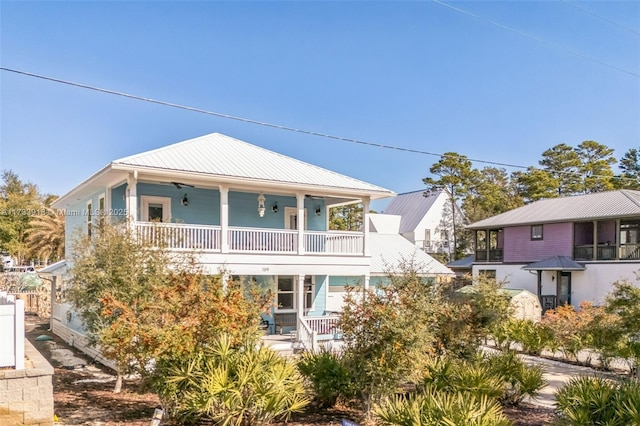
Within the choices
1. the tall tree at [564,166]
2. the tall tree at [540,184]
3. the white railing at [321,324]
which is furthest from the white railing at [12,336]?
the tall tree at [564,166]

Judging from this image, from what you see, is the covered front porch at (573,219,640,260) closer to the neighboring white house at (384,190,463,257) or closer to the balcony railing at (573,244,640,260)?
the balcony railing at (573,244,640,260)

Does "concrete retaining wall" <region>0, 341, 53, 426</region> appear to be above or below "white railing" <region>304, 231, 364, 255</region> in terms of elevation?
below

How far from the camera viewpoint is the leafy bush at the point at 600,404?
6.94 meters

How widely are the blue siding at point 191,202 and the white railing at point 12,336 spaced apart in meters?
8.72

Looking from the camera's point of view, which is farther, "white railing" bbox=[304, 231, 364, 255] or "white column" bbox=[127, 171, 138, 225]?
"white railing" bbox=[304, 231, 364, 255]

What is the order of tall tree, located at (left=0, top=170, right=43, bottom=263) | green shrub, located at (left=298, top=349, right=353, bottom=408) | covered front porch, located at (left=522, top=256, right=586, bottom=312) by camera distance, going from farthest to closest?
tall tree, located at (left=0, top=170, right=43, bottom=263) < covered front porch, located at (left=522, top=256, right=586, bottom=312) < green shrub, located at (left=298, top=349, right=353, bottom=408)

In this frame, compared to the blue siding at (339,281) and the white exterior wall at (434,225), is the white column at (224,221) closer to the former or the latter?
the blue siding at (339,281)

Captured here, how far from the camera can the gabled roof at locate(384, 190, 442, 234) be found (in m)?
48.3

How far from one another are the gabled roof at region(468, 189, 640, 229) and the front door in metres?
3.55

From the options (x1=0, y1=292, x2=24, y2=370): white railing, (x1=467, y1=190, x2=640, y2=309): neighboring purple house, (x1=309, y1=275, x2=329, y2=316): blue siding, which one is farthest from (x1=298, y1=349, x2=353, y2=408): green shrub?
(x1=467, y1=190, x2=640, y2=309): neighboring purple house

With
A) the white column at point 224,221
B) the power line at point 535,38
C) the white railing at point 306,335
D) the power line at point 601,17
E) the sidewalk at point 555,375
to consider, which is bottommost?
the sidewalk at point 555,375

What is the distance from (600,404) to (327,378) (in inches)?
182

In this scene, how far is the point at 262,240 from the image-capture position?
57.2 feet

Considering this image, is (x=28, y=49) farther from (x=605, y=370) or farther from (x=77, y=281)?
(x=605, y=370)
